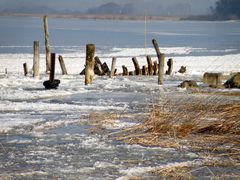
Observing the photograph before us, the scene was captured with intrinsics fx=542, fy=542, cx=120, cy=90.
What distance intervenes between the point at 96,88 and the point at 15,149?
9006 mm

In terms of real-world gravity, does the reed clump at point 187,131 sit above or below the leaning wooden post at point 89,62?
below

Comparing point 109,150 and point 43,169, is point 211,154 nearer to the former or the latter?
point 109,150

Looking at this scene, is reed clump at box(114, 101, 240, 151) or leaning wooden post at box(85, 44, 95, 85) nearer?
reed clump at box(114, 101, 240, 151)

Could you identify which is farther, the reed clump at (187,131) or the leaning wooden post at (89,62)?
the leaning wooden post at (89,62)

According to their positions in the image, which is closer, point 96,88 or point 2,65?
point 96,88

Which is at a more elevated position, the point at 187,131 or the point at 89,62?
the point at 89,62

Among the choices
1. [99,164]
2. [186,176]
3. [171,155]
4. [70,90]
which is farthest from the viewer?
[70,90]

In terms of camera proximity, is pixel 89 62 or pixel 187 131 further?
pixel 89 62

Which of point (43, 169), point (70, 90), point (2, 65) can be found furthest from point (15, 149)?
point (2, 65)

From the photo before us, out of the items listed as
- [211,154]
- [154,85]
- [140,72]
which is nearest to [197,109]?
[211,154]

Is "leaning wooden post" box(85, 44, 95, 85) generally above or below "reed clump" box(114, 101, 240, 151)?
above

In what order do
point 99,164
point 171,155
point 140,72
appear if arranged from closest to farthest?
1. point 99,164
2. point 171,155
3. point 140,72

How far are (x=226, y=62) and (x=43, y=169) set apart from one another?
2923cm

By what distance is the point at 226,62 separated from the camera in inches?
1357
